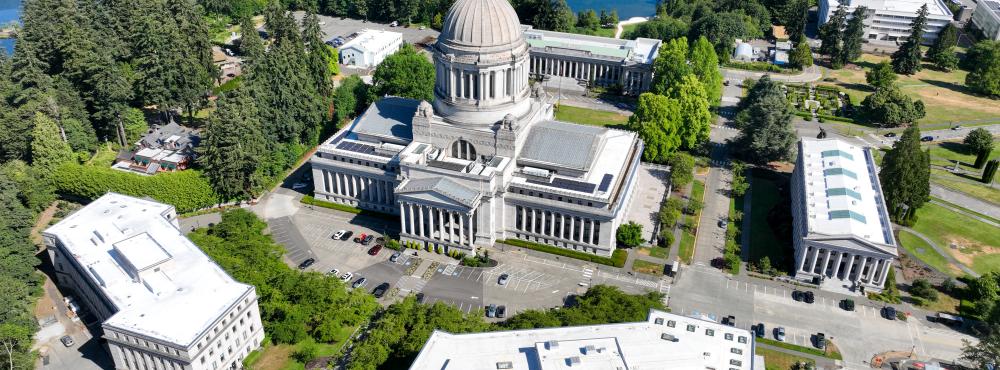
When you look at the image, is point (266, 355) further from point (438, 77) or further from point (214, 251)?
point (438, 77)

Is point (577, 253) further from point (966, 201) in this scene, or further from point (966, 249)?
point (966, 201)

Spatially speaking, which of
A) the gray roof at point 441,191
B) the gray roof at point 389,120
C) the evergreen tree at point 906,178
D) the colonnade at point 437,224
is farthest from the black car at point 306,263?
the evergreen tree at point 906,178

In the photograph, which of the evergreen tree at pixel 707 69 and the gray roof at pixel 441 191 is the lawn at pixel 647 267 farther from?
the evergreen tree at pixel 707 69

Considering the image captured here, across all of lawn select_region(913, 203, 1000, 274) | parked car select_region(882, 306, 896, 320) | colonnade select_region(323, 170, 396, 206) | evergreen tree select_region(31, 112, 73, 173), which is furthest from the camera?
evergreen tree select_region(31, 112, 73, 173)

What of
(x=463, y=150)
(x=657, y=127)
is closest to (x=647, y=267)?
(x=463, y=150)

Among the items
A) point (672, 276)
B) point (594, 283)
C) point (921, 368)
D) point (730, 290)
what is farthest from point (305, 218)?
point (921, 368)

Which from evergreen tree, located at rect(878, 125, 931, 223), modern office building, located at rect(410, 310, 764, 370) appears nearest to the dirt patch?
evergreen tree, located at rect(878, 125, 931, 223)

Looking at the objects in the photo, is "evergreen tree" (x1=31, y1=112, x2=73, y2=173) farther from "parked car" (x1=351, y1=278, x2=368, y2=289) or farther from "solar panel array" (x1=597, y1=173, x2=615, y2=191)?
"solar panel array" (x1=597, y1=173, x2=615, y2=191)
